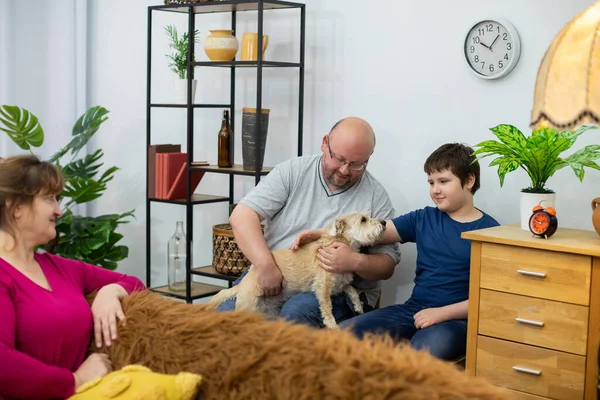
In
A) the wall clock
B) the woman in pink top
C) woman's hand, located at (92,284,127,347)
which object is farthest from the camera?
the wall clock

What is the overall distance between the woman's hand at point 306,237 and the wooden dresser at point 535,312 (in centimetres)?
58

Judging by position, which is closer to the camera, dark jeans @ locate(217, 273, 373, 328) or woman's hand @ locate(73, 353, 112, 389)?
woman's hand @ locate(73, 353, 112, 389)

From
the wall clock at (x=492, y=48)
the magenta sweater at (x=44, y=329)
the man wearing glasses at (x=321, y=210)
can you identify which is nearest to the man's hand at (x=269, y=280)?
the man wearing glasses at (x=321, y=210)

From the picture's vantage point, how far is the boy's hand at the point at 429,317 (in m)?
2.68

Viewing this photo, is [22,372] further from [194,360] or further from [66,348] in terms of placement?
[194,360]

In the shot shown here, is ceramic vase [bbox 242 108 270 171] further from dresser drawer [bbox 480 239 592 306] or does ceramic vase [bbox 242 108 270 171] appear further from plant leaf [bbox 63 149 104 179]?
dresser drawer [bbox 480 239 592 306]

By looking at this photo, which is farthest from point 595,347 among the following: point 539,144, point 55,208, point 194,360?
point 55,208

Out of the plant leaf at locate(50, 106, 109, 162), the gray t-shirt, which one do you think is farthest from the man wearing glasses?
the plant leaf at locate(50, 106, 109, 162)

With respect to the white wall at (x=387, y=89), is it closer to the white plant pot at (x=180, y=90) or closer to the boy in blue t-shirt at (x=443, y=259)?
the white plant pot at (x=180, y=90)

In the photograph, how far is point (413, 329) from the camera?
2.79m

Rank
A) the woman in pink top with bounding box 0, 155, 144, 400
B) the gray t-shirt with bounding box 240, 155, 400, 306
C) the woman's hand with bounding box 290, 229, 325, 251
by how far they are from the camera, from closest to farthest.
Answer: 1. the woman in pink top with bounding box 0, 155, 144, 400
2. the woman's hand with bounding box 290, 229, 325, 251
3. the gray t-shirt with bounding box 240, 155, 400, 306

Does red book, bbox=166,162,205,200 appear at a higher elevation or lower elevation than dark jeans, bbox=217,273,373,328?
higher

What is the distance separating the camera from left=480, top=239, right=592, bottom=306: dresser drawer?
94.0 inches

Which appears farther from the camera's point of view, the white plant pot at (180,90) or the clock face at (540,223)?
the white plant pot at (180,90)
